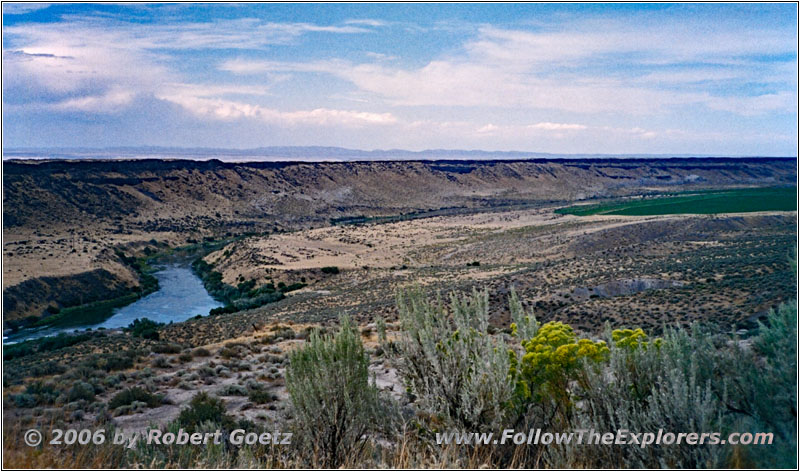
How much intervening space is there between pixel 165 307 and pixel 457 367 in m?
30.2

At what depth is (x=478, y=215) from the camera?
8125cm

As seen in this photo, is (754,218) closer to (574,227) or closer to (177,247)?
(574,227)

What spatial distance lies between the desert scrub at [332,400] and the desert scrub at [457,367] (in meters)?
0.67

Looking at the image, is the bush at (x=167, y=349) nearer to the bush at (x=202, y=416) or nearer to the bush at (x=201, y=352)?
the bush at (x=201, y=352)

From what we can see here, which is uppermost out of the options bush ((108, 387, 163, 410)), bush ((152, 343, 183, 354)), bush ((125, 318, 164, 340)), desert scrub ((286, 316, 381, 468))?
desert scrub ((286, 316, 381, 468))

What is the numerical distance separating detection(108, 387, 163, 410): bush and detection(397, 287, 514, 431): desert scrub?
7028 millimetres

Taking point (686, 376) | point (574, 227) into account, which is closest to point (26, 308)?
point (686, 376)

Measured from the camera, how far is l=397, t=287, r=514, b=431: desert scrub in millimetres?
7609

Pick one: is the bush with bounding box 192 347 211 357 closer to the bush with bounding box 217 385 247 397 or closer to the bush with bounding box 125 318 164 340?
the bush with bounding box 217 385 247 397

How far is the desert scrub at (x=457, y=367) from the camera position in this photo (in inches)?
300

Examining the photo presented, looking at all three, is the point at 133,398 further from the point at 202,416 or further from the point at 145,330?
the point at 145,330

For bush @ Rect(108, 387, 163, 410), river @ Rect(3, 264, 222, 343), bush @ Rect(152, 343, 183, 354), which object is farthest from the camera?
river @ Rect(3, 264, 222, 343)

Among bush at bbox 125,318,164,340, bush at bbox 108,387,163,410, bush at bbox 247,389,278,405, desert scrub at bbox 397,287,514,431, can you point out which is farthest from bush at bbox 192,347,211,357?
desert scrub at bbox 397,287,514,431

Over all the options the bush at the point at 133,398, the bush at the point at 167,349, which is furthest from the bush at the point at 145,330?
the bush at the point at 133,398
